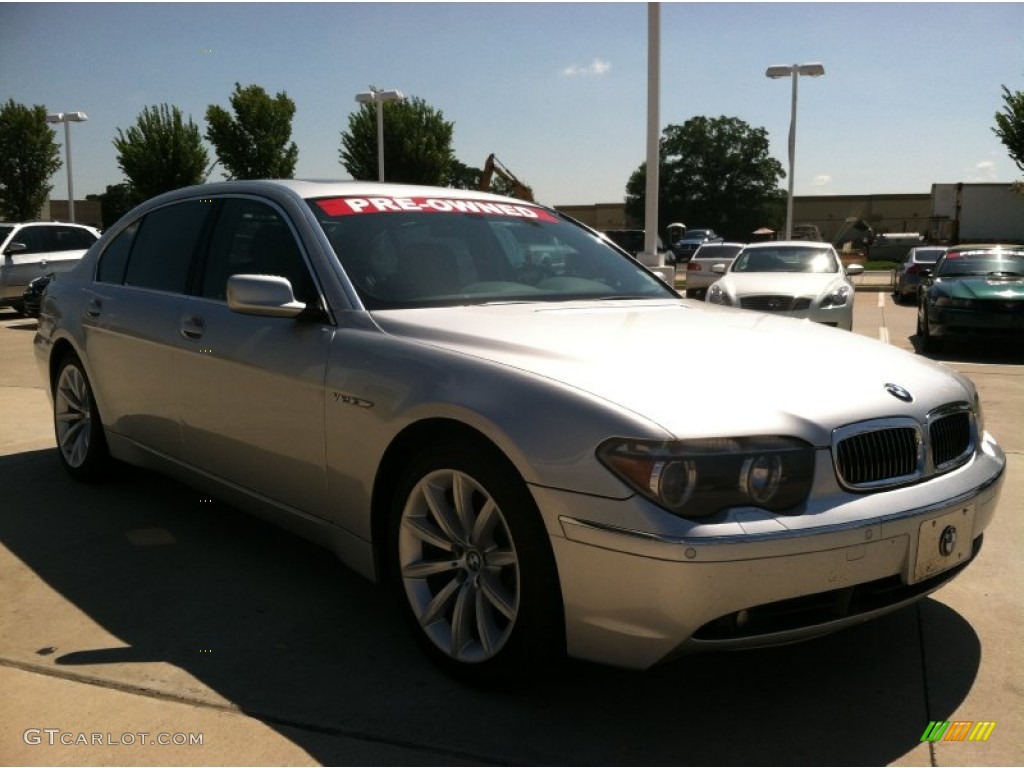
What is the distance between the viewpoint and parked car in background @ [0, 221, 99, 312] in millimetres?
16375

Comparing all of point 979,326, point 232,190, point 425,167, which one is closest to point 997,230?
point 425,167

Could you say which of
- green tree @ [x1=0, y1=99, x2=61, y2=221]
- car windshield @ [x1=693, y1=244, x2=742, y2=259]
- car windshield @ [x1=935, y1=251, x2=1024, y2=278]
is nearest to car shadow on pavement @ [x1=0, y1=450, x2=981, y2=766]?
car windshield @ [x1=935, y1=251, x2=1024, y2=278]

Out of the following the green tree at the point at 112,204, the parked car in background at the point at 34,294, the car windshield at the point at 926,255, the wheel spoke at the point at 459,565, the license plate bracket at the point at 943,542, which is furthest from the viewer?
the green tree at the point at 112,204

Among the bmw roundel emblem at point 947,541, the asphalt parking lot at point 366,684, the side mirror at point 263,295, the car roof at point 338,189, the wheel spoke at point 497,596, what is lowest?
the asphalt parking lot at point 366,684

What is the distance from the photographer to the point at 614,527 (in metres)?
2.39

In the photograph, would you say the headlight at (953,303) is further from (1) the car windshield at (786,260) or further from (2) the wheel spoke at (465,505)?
(2) the wheel spoke at (465,505)

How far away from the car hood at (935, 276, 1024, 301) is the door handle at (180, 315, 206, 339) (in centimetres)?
978

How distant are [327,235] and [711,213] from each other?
278ft

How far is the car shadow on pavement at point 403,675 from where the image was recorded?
2588mm

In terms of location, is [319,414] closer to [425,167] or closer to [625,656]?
[625,656]

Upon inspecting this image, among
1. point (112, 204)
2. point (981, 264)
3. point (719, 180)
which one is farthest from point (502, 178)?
point (719, 180)

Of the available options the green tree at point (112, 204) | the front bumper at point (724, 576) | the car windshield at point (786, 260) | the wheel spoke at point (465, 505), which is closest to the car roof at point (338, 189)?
the wheel spoke at point (465, 505)

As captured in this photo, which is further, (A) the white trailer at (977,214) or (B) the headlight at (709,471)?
(A) the white trailer at (977,214)

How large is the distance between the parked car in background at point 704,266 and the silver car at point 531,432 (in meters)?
13.7
